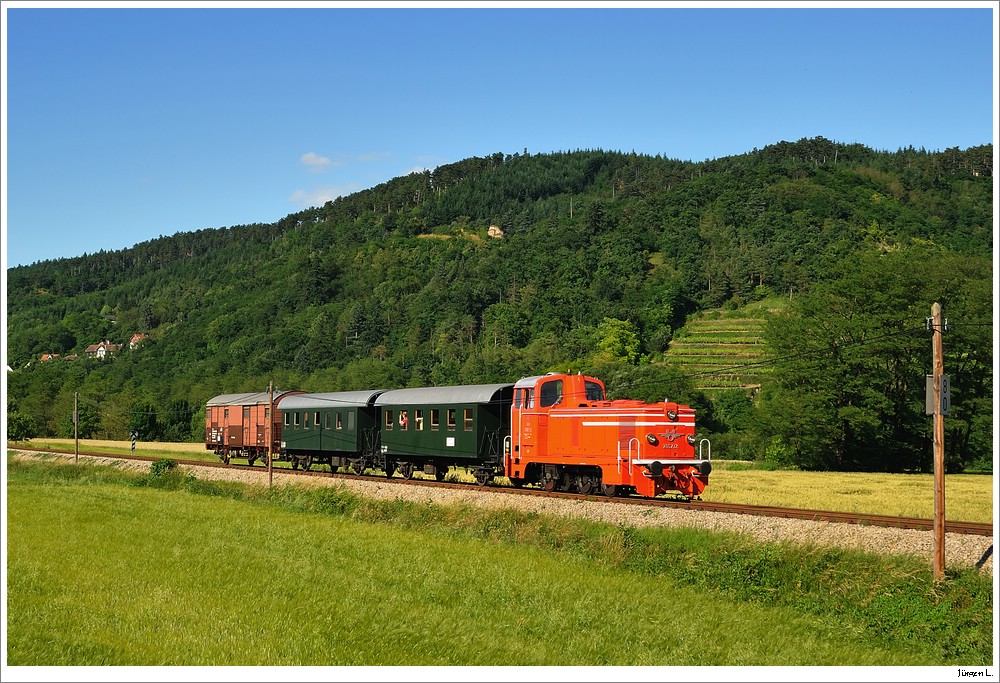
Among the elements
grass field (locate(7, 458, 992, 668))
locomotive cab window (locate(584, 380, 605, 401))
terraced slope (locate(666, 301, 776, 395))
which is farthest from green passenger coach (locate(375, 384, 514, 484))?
terraced slope (locate(666, 301, 776, 395))

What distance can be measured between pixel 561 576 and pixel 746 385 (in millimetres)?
99367

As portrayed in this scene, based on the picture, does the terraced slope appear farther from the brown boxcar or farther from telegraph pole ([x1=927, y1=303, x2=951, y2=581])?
telegraph pole ([x1=927, y1=303, x2=951, y2=581])

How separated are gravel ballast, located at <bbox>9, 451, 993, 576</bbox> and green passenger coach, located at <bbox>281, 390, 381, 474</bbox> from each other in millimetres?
7867

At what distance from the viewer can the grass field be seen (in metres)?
16.1

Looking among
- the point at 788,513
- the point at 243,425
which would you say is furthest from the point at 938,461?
the point at 243,425

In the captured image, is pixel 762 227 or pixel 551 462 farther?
pixel 762 227

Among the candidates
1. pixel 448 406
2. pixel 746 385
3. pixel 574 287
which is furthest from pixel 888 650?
pixel 574 287

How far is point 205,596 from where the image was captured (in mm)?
19844

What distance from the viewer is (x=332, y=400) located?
5162cm

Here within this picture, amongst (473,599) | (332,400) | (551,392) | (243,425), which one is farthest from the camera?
(243,425)

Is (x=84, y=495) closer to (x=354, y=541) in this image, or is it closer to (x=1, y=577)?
(x=354, y=541)

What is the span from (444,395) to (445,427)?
150cm

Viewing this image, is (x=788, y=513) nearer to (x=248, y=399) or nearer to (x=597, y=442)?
(x=597, y=442)

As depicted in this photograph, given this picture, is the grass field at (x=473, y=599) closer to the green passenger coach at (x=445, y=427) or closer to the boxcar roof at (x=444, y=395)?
the green passenger coach at (x=445, y=427)
